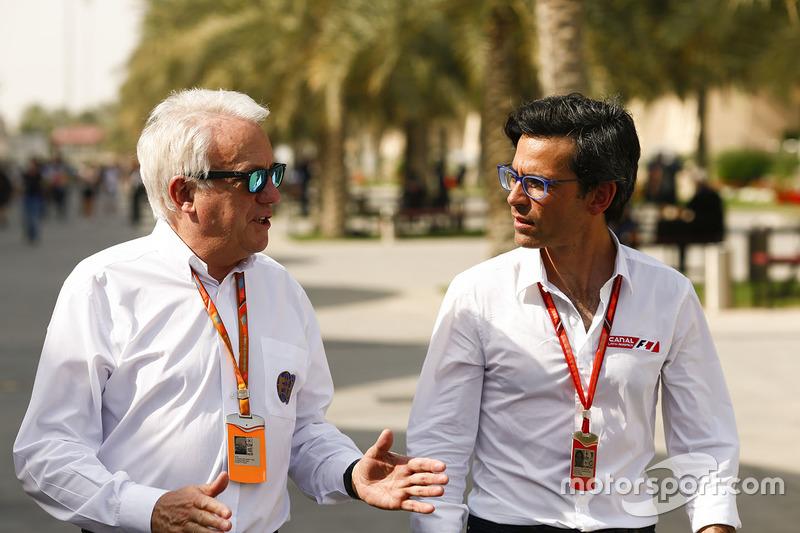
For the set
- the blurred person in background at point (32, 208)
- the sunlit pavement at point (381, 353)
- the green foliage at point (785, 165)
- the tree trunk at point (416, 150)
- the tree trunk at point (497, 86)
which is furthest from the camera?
the green foliage at point (785, 165)

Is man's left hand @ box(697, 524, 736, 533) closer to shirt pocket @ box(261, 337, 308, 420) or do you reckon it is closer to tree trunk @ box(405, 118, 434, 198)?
shirt pocket @ box(261, 337, 308, 420)

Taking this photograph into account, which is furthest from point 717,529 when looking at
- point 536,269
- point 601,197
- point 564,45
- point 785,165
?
point 785,165

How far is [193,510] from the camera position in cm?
252

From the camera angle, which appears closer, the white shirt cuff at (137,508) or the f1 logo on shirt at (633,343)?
the white shirt cuff at (137,508)

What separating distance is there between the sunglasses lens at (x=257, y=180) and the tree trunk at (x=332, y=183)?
20.1 meters

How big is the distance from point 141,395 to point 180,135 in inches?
26.4

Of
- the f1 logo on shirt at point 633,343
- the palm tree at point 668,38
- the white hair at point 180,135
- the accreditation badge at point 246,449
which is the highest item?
the palm tree at point 668,38

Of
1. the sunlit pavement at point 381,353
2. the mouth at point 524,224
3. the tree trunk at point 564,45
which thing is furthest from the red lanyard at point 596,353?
the tree trunk at point 564,45

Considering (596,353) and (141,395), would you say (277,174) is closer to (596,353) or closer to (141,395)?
(141,395)

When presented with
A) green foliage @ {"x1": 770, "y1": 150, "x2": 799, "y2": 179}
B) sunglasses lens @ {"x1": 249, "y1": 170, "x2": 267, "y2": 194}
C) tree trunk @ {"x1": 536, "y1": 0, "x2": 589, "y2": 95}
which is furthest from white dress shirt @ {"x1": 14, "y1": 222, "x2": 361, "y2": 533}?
green foliage @ {"x1": 770, "y1": 150, "x2": 799, "y2": 179}

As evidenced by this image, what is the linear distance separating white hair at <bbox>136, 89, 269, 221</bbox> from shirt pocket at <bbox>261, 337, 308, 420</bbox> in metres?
0.45

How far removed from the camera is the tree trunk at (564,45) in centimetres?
1174

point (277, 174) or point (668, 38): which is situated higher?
point (668, 38)

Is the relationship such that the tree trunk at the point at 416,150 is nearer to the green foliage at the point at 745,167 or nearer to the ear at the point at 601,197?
the green foliage at the point at 745,167
